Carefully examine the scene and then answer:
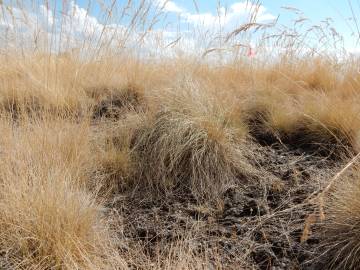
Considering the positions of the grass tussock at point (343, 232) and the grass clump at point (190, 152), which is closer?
the grass tussock at point (343, 232)

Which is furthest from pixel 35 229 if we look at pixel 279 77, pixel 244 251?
pixel 279 77

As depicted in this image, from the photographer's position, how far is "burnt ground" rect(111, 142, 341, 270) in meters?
1.44

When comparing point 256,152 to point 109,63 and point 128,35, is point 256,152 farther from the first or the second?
point 109,63

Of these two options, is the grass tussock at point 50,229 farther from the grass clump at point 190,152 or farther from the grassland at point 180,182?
the grass clump at point 190,152

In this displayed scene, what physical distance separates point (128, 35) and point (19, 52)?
1.09 m

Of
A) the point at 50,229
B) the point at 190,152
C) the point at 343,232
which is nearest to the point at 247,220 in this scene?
the point at 343,232

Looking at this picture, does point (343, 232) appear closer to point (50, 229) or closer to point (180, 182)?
point (180, 182)

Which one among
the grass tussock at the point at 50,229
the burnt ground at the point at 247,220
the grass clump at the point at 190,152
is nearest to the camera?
the grass tussock at the point at 50,229

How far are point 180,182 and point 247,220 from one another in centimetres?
50

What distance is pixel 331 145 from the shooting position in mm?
2348

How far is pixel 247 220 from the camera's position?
1.68m

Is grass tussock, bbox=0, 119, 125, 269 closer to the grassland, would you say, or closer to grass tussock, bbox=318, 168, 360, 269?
the grassland

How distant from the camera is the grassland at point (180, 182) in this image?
4.43ft

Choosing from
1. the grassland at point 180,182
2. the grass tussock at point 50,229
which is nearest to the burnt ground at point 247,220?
the grassland at point 180,182
